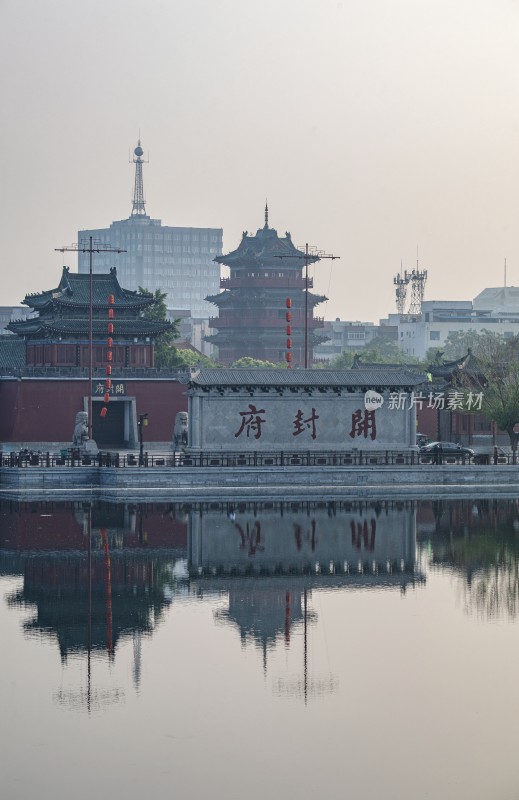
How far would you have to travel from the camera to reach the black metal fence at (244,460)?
192ft

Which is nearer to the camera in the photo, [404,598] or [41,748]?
[41,748]

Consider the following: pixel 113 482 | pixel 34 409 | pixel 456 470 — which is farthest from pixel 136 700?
pixel 34 409

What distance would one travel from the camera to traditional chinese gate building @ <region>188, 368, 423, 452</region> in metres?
60.6

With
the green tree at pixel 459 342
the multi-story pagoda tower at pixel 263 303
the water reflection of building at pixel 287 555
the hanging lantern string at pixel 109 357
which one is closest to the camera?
the water reflection of building at pixel 287 555

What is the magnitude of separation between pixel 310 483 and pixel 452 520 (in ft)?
28.1

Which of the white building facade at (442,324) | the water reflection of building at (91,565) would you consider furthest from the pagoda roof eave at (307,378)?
the white building facade at (442,324)

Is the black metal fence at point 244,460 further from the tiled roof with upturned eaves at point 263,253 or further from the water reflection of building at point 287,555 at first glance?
the tiled roof with upturned eaves at point 263,253

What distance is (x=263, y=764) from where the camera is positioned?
78.0 ft

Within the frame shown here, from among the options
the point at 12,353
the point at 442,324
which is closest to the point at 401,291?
the point at 442,324

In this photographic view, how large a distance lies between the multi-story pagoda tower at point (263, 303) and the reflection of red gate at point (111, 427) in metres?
50.3

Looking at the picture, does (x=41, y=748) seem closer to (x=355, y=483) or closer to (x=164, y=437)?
(x=355, y=483)

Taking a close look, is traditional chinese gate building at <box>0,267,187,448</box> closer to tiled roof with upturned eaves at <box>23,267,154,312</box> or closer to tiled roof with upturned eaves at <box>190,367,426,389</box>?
tiled roof with upturned eaves at <box>23,267,154,312</box>

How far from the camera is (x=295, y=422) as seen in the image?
61344 mm

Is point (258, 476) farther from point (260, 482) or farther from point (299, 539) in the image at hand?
point (299, 539)
